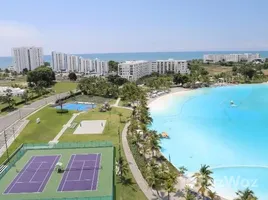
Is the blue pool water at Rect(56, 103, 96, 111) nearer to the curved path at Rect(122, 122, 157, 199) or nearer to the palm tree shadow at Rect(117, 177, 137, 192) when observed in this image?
the curved path at Rect(122, 122, 157, 199)

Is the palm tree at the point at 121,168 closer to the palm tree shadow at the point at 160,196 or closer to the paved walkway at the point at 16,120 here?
the palm tree shadow at the point at 160,196

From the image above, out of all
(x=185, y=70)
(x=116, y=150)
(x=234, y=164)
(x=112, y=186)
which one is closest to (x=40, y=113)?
(x=116, y=150)

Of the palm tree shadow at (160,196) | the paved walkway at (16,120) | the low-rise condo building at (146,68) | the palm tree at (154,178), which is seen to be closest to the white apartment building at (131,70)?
the low-rise condo building at (146,68)

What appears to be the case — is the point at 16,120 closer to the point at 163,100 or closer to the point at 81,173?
the point at 81,173

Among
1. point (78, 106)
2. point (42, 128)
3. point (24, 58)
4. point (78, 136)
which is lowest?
point (78, 136)

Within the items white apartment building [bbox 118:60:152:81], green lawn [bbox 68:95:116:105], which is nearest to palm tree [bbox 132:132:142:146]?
green lawn [bbox 68:95:116:105]

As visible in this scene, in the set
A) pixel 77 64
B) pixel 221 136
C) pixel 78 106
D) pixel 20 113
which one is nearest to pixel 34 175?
pixel 20 113
